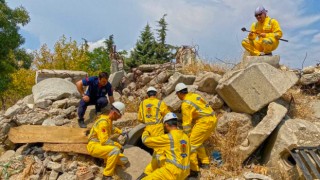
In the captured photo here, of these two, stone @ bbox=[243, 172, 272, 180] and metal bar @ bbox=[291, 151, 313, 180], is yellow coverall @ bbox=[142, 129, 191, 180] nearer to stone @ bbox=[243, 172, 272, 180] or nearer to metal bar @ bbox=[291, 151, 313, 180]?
stone @ bbox=[243, 172, 272, 180]

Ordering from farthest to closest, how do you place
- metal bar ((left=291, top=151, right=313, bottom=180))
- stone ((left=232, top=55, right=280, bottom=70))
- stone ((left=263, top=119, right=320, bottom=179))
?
stone ((left=232, top=55, right=280, bottom=70))
stone ((left=263, top=119, right=320, bottom=179))
metal bar ((left=291, top=151, right=313, bottom=180))

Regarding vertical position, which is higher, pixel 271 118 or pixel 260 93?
pixel 260 93

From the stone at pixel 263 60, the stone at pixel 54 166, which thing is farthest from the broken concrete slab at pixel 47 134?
the stone at pixel 263 60

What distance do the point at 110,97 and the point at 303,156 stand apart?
12.3 feet

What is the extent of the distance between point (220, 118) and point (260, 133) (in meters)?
1.19

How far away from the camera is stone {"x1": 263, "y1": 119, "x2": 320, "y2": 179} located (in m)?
5.03

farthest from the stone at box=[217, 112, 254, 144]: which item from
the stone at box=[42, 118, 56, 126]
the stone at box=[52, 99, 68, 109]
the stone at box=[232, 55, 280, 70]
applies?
the stone at box=[52, 99, 68, 109]

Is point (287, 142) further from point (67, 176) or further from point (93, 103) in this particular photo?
point (93, 103)

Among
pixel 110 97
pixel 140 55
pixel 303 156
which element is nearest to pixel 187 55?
pixel 110 97

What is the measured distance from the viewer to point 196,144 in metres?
5.28

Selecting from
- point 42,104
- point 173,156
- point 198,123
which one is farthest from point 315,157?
point 42,104

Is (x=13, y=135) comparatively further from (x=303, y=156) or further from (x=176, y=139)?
(x=303, y=156)

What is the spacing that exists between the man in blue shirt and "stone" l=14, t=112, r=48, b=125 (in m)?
0.81

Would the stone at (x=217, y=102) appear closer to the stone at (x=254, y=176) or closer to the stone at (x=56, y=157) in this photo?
the stone at (x=254, y=176)
